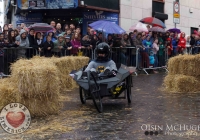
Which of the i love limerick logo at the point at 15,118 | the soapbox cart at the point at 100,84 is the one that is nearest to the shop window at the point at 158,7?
the soapbox cart at the point at 100,84

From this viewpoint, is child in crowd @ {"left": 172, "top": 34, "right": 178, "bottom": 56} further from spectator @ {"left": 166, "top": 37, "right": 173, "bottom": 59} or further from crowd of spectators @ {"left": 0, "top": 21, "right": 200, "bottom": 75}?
spectator @ {"left": 166, "top": 37, "right": 173, "bottom": 59}

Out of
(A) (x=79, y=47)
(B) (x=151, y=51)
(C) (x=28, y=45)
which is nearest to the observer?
(C) (x=28, y=45)

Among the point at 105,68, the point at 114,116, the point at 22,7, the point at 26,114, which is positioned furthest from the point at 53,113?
the point at 22,7

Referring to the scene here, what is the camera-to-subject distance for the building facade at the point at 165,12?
81.1ft

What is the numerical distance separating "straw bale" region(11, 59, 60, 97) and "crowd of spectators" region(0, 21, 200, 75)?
6525 millimetres

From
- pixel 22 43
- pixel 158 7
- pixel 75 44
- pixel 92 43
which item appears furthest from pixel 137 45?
pixel 158 7

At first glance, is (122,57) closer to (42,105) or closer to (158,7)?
(42,105)

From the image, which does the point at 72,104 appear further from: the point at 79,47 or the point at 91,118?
the point at 79,47

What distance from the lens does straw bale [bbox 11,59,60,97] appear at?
316 inches

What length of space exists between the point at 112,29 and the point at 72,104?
766 cm

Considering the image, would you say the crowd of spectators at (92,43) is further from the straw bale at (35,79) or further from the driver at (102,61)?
the straw bale at (35,79)

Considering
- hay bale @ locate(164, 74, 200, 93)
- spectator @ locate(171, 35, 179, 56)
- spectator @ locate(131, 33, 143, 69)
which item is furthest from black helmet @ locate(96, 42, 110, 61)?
spectator @ locate(171, 35, 179, 56)

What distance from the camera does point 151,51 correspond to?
1953 cm

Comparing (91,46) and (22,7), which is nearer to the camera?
(91,46)
